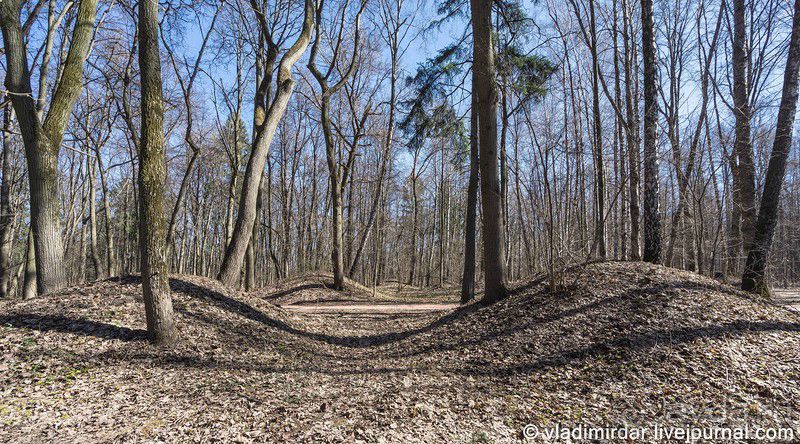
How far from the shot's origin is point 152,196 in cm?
480

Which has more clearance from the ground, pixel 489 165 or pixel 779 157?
pixel 489 165

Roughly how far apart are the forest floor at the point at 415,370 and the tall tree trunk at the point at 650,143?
1.28 metres

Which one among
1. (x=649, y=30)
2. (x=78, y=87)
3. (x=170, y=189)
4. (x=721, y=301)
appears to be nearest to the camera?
(x=721, y=301)

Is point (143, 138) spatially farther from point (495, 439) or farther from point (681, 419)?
point (681, 419)

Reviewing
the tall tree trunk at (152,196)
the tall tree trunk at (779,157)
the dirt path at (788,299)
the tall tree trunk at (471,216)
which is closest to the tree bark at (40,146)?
the tall tree trunk at (152,196)

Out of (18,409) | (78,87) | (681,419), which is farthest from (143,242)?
(681,419)

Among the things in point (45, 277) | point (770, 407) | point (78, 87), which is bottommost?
point (770, 407)

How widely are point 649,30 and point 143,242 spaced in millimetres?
10089

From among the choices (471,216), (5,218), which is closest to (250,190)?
(471,216)

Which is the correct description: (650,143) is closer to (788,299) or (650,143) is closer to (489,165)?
(489,165)

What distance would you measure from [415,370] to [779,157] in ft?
22.9

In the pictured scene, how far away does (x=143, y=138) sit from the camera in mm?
4840

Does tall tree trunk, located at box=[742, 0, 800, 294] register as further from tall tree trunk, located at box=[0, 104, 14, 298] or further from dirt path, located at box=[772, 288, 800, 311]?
tall tree trunk, located at box=[0, 104, 14, 298]

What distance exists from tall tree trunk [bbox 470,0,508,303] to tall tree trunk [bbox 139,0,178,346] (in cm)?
571
